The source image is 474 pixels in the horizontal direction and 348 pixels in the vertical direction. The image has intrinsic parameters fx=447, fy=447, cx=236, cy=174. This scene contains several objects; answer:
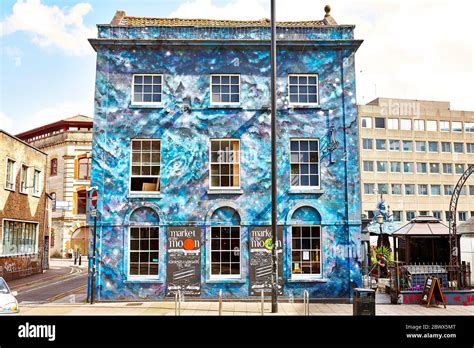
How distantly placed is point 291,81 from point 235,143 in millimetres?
3514

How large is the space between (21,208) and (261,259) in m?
17.1

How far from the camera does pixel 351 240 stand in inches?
695

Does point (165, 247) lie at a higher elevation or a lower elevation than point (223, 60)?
lower

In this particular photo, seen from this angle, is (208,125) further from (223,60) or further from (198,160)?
(223,60)

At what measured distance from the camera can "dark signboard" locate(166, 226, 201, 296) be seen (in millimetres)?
17375

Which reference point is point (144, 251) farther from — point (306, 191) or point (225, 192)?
point (306, 191)

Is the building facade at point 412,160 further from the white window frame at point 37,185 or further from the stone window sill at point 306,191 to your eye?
the stone window sill at point 306,191

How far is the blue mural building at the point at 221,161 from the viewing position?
57.4 ft

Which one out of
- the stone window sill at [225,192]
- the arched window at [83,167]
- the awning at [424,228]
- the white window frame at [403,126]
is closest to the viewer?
the stone window sill at [225,192]

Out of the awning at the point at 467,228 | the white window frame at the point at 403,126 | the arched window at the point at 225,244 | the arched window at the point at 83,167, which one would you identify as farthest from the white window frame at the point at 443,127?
the arched window at the point at 225,244

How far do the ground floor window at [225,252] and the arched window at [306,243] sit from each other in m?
2.22

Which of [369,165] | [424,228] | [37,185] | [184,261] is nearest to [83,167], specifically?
[37,185]
